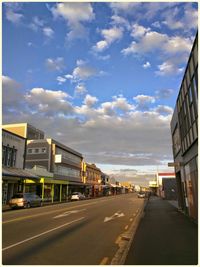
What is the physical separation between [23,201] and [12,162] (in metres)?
9.58

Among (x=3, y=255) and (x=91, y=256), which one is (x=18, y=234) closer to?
(x=3, y=255)

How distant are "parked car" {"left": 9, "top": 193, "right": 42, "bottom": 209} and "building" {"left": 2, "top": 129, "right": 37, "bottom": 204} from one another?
9.82 feet

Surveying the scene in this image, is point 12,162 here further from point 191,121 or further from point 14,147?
point 191,121

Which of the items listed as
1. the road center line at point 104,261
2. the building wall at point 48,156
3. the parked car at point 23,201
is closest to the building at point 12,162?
the parked car at point 23,201

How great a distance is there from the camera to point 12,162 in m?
41.7

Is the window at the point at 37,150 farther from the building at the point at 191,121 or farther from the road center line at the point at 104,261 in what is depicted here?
the road center line at the point at 104,261

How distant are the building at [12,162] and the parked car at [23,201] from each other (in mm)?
2993

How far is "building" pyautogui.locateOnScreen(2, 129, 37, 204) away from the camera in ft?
128

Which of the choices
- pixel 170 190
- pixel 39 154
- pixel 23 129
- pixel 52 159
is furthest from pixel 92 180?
pixel 23 129

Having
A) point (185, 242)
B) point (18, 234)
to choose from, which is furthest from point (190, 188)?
point (18, 234)

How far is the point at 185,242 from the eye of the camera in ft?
37.8

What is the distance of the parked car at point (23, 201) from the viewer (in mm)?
33094

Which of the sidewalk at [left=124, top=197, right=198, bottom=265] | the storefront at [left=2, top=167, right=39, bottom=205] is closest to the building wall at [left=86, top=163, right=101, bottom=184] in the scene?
the storefront at [left=2, top=167, right=39, bottom=205]

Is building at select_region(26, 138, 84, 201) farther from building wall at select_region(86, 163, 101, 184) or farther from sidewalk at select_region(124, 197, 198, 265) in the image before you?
sidewalk at select_region(124, 197, 198, 265)
